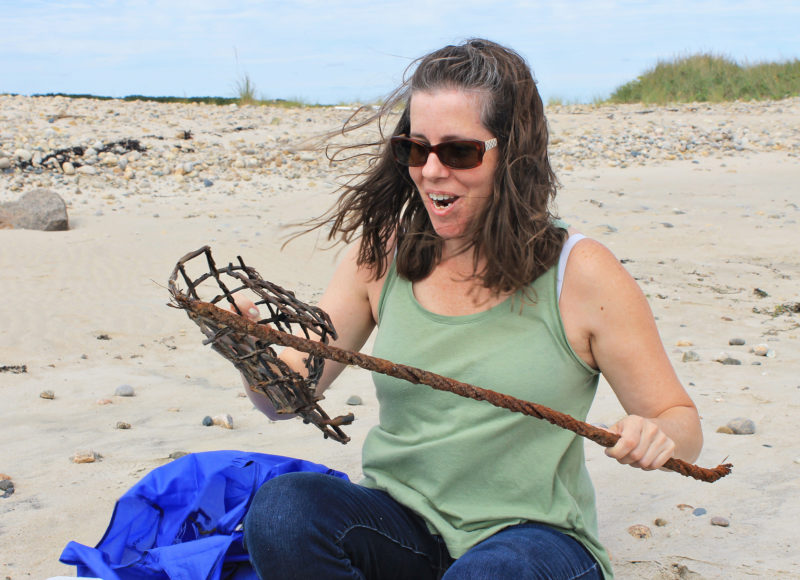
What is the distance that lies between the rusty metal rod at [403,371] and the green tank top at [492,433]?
0.25 metres

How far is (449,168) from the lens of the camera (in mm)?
2223

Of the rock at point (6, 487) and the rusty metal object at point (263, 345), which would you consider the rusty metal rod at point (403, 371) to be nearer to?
the rusty metal object at point (263, 345)

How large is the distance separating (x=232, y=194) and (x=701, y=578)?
29.2 ft

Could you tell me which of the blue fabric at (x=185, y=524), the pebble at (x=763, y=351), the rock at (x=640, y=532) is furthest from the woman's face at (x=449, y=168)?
the pebble at (x=763, y=351)

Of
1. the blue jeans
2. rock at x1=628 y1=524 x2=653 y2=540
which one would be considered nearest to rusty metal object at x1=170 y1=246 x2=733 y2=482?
the blue jeans

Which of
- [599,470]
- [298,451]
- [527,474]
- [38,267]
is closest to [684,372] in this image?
[599,470]

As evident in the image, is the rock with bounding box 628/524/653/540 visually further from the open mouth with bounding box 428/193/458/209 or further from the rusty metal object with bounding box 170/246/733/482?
the open mouth with bounding box 428/193/458/209

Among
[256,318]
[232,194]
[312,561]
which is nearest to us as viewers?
[312,561]

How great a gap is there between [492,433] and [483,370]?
16cm

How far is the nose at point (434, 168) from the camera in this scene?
2.21m

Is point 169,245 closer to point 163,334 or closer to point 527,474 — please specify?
point 163,334

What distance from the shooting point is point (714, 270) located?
8.12 m

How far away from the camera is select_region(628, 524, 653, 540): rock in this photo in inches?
117

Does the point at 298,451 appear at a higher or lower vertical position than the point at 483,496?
lower
